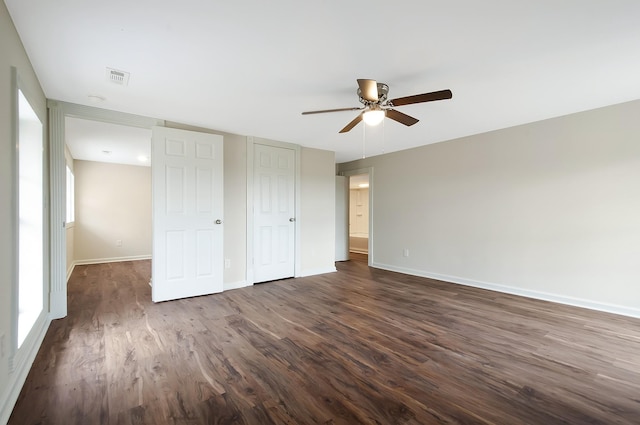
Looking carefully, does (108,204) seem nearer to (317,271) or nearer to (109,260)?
(109,260)

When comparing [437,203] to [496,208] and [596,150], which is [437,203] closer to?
[496,208]

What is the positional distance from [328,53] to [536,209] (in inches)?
135

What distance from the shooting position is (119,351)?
2.32 meters

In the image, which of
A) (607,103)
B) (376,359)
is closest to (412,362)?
(376,359)

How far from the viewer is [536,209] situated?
3.74 meters

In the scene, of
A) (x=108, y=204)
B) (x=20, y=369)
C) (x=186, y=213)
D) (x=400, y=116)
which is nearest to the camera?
(x=20, y=369)

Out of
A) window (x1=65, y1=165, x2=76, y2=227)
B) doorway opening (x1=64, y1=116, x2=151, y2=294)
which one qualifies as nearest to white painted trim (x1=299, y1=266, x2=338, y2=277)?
doorway opening (x1=64, y1=116, x2=151, y2=294)

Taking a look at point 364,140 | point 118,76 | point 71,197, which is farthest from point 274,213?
point 71,197

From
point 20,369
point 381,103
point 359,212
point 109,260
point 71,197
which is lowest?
point 109,260

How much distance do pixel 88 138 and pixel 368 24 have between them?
478 cm

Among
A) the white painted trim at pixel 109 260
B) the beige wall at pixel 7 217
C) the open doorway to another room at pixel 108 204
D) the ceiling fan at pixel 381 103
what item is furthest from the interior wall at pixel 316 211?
the white painted trim at pixel 109 260

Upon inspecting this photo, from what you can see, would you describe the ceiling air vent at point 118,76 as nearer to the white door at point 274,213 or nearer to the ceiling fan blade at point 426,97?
the white door at point 274,213

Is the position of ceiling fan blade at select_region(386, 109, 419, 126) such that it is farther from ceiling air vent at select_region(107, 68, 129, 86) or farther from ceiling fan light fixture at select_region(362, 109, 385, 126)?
ceiling air vent at select_region(107, 68, 129, 86)

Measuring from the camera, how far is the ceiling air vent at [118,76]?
2394mm
